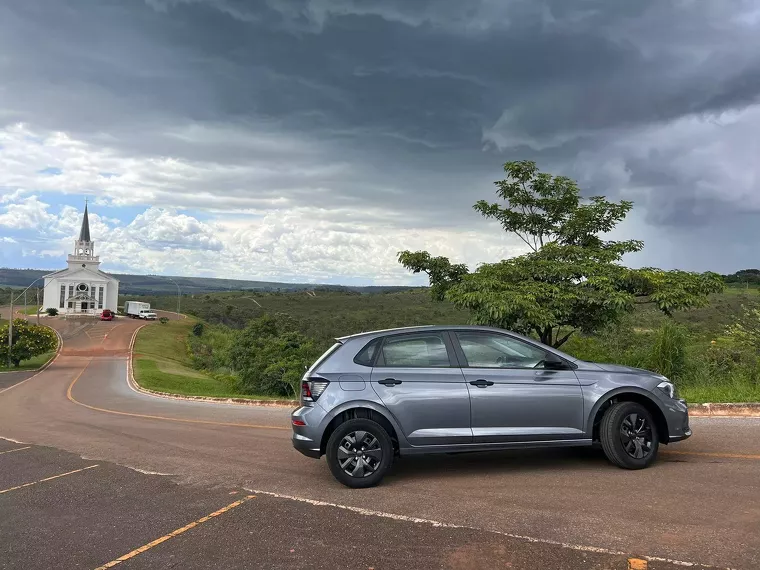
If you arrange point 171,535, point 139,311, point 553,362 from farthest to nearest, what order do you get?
point 139,311 < point 553,362 < point 171,535

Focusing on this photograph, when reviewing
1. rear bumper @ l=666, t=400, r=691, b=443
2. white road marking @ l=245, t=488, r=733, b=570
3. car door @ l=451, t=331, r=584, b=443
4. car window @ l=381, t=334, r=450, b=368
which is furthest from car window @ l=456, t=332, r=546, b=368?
white road marking @ l=245, t=488, r=733, b=570

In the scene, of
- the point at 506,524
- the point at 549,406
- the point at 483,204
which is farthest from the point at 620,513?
the point at 483,204

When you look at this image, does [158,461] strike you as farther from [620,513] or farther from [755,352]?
[755,352]

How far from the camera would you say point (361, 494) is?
6109 millimetres

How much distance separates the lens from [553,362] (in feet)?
21.4

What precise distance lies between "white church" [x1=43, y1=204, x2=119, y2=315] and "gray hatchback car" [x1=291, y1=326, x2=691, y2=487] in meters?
91.7

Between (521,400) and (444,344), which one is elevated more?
(444,344)

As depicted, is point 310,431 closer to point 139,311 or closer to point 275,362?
point 275,362

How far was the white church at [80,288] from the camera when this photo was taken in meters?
88.1

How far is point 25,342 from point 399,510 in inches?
2034

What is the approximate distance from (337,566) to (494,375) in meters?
2.77

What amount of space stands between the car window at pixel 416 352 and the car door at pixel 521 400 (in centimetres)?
22

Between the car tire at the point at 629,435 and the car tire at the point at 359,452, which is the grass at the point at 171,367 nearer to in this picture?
the car tire at the point at 359,452

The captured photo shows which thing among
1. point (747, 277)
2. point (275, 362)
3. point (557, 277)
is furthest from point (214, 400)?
point (747, 277)
